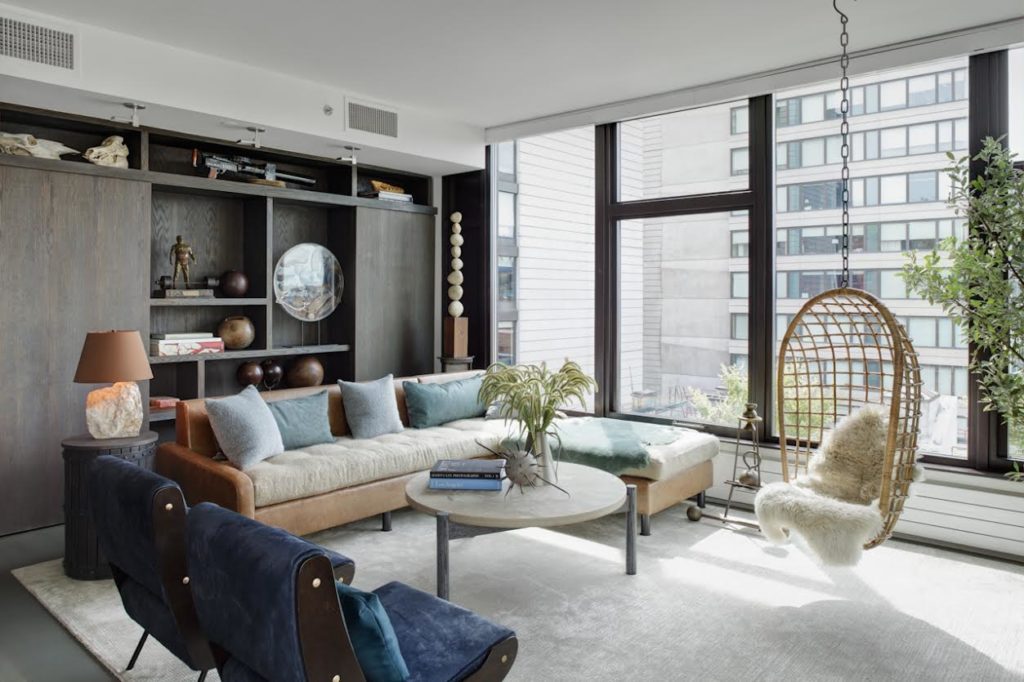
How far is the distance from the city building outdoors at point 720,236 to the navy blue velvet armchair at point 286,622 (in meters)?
3.39

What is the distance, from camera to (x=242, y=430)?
3689 millimetres

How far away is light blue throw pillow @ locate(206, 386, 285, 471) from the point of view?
12.0 feet

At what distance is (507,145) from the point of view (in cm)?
603

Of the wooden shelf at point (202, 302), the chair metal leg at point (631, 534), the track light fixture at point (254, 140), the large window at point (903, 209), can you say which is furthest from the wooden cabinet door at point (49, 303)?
the large window at point (903, 209)

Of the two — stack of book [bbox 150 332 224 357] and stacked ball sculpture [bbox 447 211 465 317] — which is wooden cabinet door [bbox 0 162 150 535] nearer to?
stack of book [bbox 150 332 224 357]

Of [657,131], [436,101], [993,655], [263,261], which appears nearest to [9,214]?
[263,261]

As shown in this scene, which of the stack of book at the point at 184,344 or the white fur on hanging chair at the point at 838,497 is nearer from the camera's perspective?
the white fur on hanging chair at the point at 838,497

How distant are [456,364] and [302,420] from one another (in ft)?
6.03

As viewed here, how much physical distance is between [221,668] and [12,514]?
9.64 ft

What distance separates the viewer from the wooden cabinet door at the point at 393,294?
219 inches

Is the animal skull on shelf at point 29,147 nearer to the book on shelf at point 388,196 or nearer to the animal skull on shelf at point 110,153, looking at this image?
the animal skull on shelf at point 110,153

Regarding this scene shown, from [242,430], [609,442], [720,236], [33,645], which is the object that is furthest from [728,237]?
[33,645]

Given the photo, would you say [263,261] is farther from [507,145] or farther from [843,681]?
[843,681]

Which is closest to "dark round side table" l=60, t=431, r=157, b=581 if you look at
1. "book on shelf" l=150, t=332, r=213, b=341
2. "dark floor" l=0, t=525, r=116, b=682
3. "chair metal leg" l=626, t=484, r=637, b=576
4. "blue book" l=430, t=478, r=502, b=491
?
"dark floor" l=0, t=525, r=116, b=682
